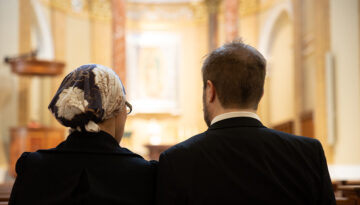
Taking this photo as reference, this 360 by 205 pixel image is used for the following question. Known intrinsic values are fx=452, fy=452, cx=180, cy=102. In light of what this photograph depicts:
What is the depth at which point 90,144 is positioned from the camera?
185 cm

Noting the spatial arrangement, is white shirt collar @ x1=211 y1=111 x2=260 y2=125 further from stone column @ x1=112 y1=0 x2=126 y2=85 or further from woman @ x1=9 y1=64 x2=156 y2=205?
stone column @ x1=112 y1=0 x2=126 y2=85

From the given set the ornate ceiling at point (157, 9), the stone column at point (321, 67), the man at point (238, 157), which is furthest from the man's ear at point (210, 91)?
the ornate ceiling at point (157, 9)

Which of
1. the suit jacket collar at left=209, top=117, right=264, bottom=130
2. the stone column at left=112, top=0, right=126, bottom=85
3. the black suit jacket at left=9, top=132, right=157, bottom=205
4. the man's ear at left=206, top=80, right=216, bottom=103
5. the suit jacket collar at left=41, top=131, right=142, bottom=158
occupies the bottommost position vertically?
the black suit jacket at left=9, top=132, right=157, bottom=205

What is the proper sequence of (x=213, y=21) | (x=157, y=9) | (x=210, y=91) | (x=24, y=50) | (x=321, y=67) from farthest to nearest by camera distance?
(x=157, y=9) → (x=213, y=21) → (x=24, y=50) → (x=321, y=67) → (x=210, y=91)

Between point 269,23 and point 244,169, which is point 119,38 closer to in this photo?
point 269,23

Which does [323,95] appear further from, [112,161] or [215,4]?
[112,161]

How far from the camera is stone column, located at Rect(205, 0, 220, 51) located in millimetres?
12988

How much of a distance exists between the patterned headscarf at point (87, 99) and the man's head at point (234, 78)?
406 mm

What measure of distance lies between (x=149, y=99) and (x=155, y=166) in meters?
12.6

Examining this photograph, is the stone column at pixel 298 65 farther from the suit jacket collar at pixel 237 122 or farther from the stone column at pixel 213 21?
the suit jacket collar at pixel 237 122

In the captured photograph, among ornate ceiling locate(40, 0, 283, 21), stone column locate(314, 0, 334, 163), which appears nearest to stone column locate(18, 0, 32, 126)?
ornate ceiling locate(40, 0, 283, 21)

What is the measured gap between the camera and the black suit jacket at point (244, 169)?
162 cm

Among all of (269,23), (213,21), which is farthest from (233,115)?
(269,23)

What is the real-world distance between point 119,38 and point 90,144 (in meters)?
10.0
